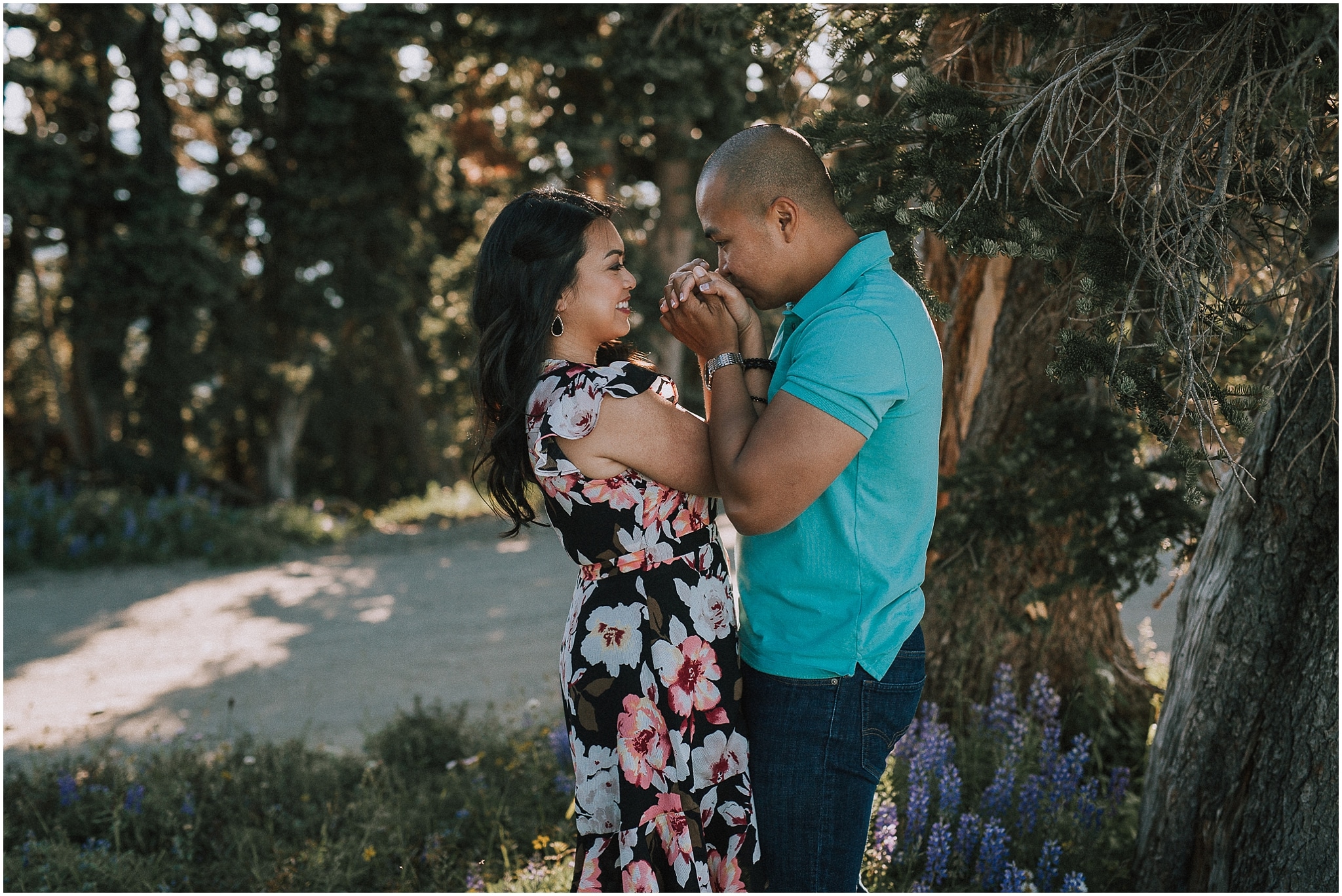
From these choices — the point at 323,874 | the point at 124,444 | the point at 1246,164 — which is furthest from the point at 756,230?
the point at 124,444

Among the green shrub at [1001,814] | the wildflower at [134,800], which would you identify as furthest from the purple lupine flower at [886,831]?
the wildflower at [134,800]

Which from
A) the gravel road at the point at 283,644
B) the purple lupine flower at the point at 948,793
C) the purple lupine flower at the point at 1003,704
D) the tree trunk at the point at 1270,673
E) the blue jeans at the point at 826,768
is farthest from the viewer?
the gravel road at the point at 283,644

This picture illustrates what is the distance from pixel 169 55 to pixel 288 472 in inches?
270

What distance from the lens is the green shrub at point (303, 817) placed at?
3391mm

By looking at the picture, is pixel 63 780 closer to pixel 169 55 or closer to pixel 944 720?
pixel 944 720

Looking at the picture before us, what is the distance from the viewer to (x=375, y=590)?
341 inches

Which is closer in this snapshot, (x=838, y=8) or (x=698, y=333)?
(x=698, y=333)

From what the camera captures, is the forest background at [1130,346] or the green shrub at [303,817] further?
the green shrub at [303,817]

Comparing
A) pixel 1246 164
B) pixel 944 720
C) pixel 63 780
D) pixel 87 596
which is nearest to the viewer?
pixel 1246 164

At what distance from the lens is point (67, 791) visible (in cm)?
391

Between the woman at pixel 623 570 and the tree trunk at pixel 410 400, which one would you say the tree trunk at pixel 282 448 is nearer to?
the tree trunk at pixel 410 400

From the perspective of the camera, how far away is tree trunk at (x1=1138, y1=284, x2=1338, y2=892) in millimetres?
2602

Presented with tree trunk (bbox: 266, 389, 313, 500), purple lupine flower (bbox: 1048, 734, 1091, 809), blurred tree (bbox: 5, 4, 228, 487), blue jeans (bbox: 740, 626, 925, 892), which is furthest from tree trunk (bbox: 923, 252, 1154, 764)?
tree trunk (bbox: 266, 389, 313, 500)

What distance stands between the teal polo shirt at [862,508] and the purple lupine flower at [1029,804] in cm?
165
